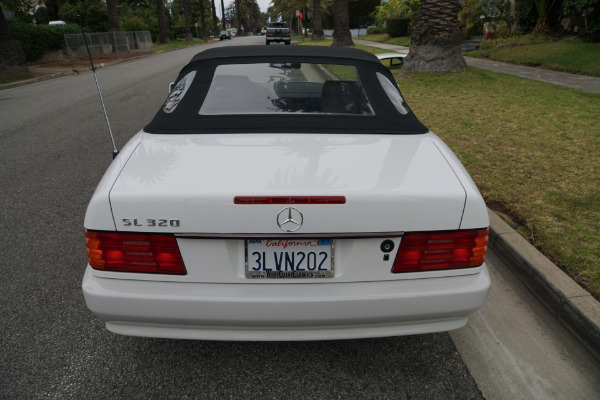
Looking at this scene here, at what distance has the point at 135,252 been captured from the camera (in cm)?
190

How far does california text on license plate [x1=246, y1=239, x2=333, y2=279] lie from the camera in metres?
1.86

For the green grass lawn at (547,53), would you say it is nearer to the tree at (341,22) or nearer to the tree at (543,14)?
the tree at (543,14)

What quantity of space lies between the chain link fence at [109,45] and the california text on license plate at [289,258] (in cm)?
2735

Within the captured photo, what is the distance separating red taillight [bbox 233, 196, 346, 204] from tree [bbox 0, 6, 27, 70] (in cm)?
1988

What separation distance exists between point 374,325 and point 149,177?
1.22 meters

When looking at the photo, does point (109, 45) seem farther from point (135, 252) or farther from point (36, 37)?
point (135, 252)

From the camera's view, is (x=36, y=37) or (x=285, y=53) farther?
(x=36, y=37)

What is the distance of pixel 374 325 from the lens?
2010 mm

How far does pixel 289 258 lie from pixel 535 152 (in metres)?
4.69

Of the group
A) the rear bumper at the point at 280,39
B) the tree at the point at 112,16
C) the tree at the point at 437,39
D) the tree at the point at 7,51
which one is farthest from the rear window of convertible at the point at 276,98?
the rear bumper at the point at 280,39

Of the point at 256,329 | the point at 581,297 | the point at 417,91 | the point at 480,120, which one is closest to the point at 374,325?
the point at 256,329

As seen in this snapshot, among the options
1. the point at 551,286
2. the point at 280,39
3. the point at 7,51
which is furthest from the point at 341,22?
the point at 551,286

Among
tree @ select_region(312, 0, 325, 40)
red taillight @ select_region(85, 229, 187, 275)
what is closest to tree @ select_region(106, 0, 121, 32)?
tree @ select_region(312, 0, 325, 40)

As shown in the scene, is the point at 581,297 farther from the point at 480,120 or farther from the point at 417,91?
the point at 417,91
